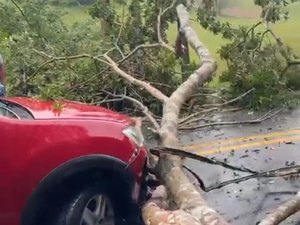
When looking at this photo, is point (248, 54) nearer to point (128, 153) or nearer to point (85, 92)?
point (85, 92)

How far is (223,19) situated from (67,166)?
7.30 m

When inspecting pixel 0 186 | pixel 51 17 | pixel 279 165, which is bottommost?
pixel 279 165

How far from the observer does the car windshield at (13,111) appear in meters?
4.99

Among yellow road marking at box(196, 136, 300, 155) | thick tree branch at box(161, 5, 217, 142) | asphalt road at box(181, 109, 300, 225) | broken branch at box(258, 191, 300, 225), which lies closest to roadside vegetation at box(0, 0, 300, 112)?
thick tree branch at box(161, 5, 217, 142)

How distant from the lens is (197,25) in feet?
35.7

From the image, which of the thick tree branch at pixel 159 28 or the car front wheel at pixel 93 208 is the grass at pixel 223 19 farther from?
the car front wheel at pixel 93 208

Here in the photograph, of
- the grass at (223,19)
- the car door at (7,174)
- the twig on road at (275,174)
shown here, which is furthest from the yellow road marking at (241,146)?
the car door at (7,174)

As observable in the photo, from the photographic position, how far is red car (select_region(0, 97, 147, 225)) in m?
4.71

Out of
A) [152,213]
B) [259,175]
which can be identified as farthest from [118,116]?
[259,175]

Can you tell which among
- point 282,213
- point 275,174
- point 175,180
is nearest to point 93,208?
point 175,180

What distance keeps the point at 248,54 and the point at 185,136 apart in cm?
209

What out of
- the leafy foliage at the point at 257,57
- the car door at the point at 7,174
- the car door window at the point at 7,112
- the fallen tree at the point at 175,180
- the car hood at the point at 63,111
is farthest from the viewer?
the leafy foliage at the point at 257,57

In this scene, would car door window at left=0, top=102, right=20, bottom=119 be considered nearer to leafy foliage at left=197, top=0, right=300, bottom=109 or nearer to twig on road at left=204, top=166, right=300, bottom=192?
twig on road at left=204, top=166, right=300, bottom=192

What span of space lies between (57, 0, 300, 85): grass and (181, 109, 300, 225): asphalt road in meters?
1.05
